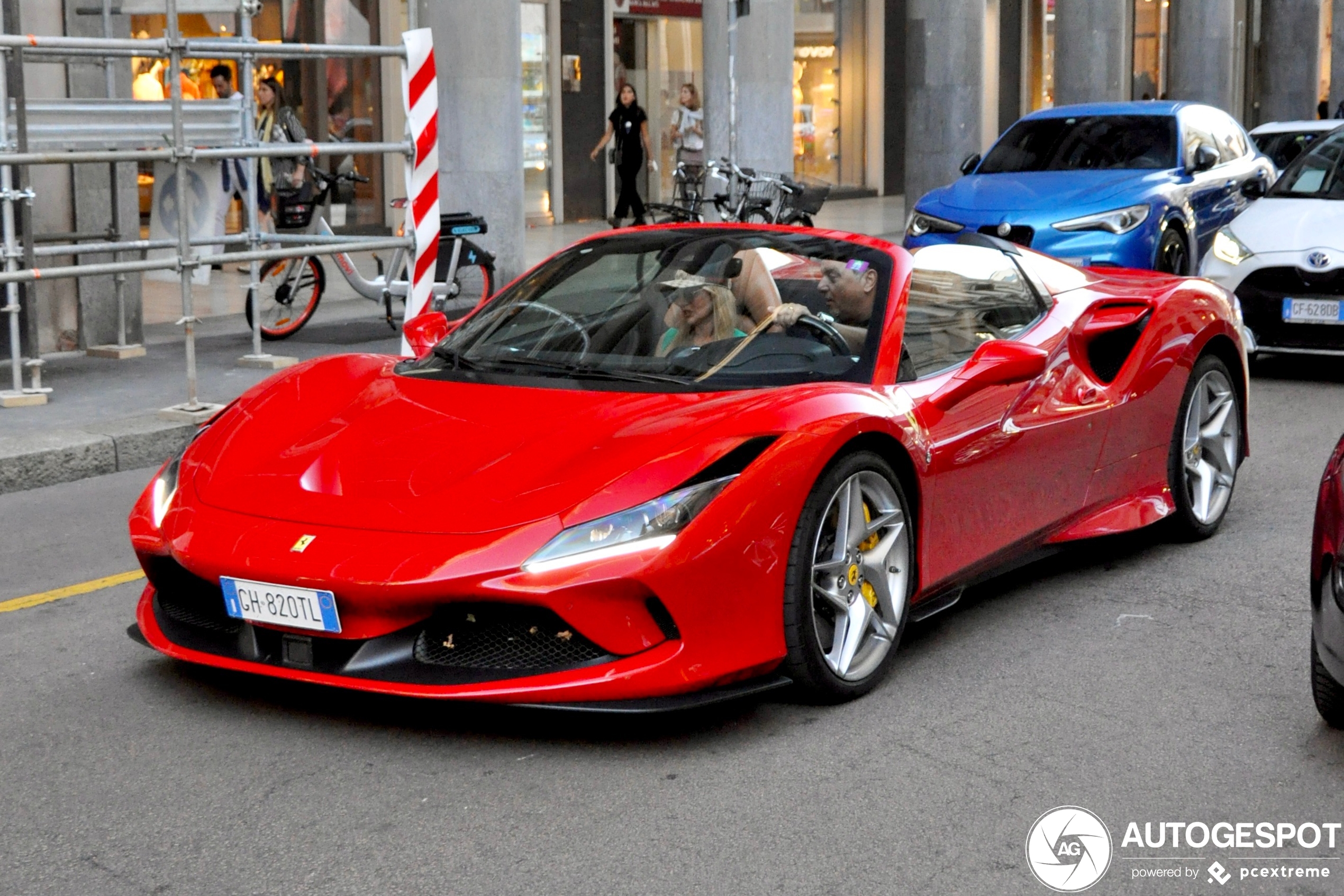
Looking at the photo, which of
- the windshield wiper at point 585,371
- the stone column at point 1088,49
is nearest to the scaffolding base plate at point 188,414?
the windshield wiper at point 585,371

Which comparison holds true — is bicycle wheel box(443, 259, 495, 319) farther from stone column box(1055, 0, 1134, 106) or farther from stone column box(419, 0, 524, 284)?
stone column box(1055, 0, 1134, 106)

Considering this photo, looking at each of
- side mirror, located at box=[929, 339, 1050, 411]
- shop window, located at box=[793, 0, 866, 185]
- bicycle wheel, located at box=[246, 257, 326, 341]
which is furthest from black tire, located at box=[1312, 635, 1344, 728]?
shop window, located at box=[793, 0, 866, 185]

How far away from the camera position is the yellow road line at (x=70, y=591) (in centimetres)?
567

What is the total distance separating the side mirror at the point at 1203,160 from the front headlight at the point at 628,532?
31.5 feet

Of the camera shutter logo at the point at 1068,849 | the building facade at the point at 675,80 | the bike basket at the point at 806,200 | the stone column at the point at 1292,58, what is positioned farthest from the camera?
the stone column at the point at 1292,58

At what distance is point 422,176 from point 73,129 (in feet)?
6.38

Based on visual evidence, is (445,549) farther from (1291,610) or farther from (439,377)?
(1291,610)

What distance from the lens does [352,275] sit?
1228 centimetres

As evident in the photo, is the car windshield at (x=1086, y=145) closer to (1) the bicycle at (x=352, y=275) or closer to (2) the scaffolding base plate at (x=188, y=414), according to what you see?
(1) the bicycle at (x=352, y=275)

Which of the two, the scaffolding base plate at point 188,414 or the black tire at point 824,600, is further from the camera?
the scaffolding base plate at point 188,414

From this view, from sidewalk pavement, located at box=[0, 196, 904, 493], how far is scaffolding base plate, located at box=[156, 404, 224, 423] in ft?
0.15

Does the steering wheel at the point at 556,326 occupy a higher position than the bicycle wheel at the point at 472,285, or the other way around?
the steering wheel at the point at 556,326

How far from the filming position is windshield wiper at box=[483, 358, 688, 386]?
4785mm

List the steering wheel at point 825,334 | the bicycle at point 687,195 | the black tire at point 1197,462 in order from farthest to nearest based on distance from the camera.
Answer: the bicycle at point 687,195 → the black tire at point 1197,462 → the steering wheel at point 825,334
